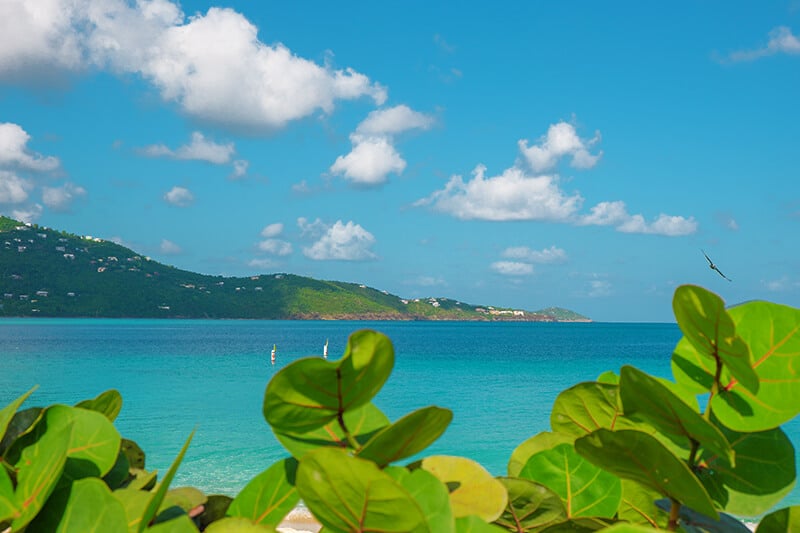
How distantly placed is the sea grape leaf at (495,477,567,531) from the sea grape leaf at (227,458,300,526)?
19 centimetres

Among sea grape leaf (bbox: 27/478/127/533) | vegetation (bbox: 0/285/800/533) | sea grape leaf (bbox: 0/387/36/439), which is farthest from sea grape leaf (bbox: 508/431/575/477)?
sea grape leaf (bbox: 0/387/36/439)

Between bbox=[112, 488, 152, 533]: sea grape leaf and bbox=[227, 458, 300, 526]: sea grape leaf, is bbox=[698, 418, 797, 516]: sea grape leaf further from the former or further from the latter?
bbox=[112, 488, 152, 533]: sea grape leaf

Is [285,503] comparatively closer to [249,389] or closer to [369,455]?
[369,455]

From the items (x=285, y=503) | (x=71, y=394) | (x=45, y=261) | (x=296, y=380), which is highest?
(x=45, y=261)

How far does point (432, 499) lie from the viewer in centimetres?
42

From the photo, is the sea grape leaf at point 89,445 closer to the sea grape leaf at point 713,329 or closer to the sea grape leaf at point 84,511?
the sea grape leaf at point 84,511

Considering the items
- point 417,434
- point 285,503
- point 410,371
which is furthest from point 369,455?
point 410,371

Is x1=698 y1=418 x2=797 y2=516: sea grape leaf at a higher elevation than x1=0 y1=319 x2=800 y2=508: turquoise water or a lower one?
higher

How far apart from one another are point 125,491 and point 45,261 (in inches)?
4579

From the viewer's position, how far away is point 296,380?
43cm

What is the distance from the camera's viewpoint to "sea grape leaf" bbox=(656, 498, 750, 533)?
50 centimetres

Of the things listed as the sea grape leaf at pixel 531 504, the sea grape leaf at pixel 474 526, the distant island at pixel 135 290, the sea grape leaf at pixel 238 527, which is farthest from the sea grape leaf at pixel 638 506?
the distant island at pixel 135 290

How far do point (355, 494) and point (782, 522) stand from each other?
0.35m

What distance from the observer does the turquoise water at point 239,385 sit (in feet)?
A: 68.4
